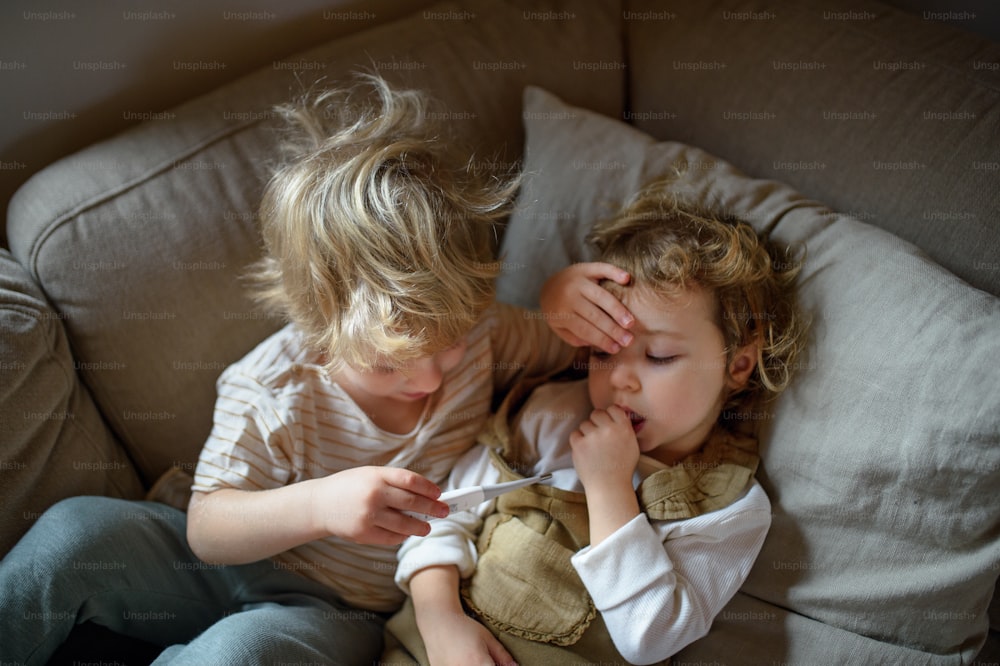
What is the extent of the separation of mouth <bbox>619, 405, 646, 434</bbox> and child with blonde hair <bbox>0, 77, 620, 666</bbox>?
10.0 inches

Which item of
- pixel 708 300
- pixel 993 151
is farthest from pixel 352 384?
pixel 993 151

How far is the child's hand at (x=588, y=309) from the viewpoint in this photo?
114 cm

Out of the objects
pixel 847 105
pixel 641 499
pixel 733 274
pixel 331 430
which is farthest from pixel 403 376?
pixel 847 105

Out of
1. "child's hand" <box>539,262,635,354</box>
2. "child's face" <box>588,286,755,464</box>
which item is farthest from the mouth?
"child's hand" <box>539,262,635,354</box>

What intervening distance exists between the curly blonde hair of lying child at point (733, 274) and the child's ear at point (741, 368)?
2 cm

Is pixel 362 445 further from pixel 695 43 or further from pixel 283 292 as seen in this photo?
pixel 695 43

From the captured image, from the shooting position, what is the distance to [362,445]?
1193 millimetres

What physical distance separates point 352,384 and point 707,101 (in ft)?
2.79

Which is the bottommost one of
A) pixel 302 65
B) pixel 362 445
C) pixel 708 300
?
pixel 362 445

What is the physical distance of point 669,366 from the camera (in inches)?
44.3

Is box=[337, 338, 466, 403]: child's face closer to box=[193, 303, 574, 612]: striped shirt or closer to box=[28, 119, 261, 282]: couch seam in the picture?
box=[193, 303, 574, 612]: striped shirt

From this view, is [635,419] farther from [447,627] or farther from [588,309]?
→ [447,627]

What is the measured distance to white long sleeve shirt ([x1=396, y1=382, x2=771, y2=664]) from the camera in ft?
3.43

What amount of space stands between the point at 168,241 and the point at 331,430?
0.40 m
